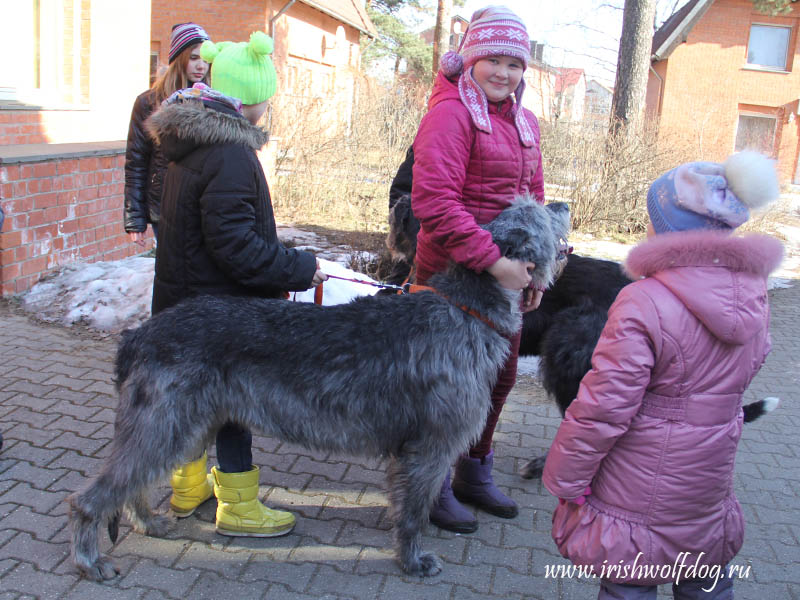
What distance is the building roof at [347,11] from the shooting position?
22737 millimetres

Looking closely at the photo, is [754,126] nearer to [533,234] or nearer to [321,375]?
[533,234]

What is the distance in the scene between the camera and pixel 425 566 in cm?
314

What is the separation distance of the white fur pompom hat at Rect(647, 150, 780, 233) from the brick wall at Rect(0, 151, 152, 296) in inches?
221

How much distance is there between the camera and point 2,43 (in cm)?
802

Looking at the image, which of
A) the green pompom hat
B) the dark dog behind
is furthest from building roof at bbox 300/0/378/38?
the green pompom hat

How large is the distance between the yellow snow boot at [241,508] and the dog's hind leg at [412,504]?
2.15ft

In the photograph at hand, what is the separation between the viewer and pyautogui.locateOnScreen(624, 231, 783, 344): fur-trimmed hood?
6.97 ft

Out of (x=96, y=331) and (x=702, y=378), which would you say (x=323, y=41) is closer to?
(x=96, y=331)

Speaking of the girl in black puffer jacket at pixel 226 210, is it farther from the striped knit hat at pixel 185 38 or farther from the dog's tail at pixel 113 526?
the striped knit hat at pixel 185 38

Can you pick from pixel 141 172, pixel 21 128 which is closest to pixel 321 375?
pixel 141 172

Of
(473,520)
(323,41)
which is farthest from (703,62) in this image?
(473,520)

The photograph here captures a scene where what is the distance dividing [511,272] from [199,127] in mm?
1427

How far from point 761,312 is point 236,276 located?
205 cm

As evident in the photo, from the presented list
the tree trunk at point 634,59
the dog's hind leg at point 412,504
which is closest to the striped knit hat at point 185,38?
the dog's hind leg at point 412,504
